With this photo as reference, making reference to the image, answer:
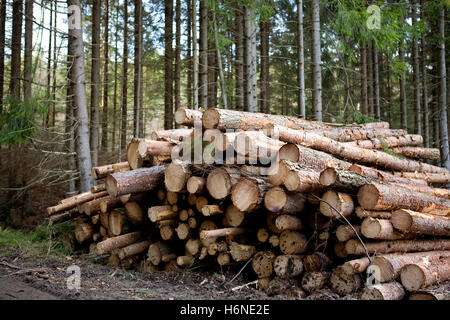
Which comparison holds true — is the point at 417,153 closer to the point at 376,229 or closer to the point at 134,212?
the point at 376,229

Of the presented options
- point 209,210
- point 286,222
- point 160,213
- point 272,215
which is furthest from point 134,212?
point 286,222

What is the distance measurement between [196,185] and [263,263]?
4.56 ft

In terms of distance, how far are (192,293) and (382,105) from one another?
21845 mm

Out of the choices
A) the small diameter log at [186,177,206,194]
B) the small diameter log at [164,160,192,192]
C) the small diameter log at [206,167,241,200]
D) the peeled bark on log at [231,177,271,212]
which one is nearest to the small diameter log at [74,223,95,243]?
the small diameter log at [164,160,192,192]

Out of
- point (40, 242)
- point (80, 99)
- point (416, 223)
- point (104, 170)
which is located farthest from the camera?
point (80, 99)

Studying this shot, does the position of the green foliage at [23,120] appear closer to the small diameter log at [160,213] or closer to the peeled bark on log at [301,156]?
the small diameter log at [160,213]

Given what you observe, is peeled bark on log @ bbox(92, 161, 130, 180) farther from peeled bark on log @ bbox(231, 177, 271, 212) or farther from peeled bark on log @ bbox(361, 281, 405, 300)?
peeled bark on log @ bbox(361, 281, 405, 300)

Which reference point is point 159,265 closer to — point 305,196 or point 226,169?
point 226,169

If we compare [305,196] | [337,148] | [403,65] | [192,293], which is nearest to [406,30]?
[403,65]

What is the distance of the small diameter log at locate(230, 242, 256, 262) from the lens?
501 centimetres

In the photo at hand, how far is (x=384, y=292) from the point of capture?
3.88 meters

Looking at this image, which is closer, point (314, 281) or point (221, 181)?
point (314, 281)

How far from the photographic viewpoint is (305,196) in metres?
4.86

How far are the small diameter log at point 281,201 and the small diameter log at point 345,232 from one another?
1.84 feet
